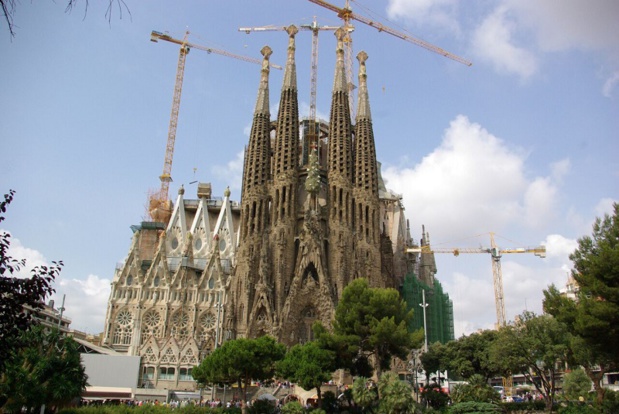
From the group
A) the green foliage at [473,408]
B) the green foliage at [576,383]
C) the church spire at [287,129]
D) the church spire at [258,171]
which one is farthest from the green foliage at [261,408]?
the church spire at [287,129]

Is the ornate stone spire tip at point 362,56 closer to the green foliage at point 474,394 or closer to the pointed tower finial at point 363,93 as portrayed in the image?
the pointed tower finial at point 363,93

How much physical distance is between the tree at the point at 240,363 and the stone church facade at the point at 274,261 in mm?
18164

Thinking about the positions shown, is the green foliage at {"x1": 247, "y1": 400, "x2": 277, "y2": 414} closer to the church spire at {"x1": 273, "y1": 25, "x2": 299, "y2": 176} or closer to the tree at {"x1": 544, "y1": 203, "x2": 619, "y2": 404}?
the tree at {"x1": 544, "y1": 203, "x2": 619, "y2": 404}

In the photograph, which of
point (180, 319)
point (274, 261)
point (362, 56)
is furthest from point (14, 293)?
point (362, 56)

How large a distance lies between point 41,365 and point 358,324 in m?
18.7

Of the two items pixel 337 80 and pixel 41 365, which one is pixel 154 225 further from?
pixel 41 365

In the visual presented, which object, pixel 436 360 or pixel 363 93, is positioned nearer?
pixel 436 360

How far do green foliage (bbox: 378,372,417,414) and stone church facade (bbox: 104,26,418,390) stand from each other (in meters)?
23.7

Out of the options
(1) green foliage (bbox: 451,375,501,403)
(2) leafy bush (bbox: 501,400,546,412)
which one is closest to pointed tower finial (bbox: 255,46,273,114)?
(1) green foliage (bbox: 451,375,501,403)

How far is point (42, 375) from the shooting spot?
73.3 feet

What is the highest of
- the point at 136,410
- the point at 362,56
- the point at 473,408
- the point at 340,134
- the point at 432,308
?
the point at 362,56

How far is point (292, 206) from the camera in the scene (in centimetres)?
5631

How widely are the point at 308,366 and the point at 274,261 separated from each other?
948 inches

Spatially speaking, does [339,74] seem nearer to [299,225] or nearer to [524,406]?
[299,225]
